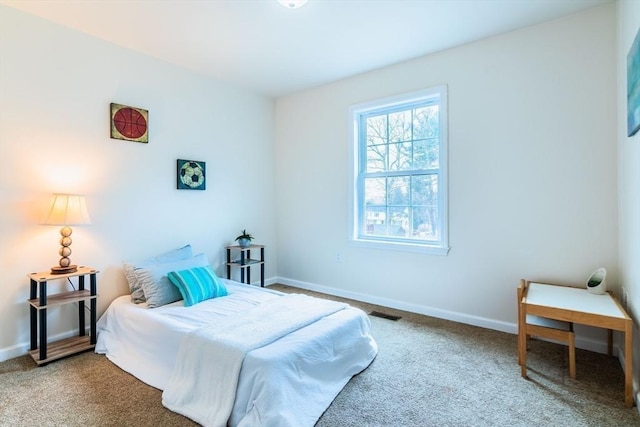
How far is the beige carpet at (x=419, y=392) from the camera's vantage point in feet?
6.08

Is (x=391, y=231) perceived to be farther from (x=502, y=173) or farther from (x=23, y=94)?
(x=23, y=94)

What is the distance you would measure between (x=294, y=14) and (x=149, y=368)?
9.39 feet

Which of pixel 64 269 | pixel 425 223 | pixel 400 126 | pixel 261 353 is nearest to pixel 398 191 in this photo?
pixel 425 223

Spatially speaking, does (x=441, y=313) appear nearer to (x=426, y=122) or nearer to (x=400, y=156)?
(x=400, y=156)

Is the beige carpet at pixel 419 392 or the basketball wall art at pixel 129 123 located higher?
the basketball wall art at pixel 129 123

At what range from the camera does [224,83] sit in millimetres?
4102

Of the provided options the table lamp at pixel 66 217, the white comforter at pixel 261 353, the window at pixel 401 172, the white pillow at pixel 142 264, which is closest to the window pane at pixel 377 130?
the window at pixel 401 172

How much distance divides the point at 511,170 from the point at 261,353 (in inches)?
103

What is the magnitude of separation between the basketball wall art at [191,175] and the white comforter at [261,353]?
4.28 ft

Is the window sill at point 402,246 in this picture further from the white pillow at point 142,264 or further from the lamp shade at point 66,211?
the lamp shade at point 66,211

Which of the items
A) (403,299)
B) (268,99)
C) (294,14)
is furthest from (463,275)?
(268,99)

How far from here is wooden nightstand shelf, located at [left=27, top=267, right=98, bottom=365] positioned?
2469mm

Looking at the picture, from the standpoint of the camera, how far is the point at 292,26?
284 centimetres

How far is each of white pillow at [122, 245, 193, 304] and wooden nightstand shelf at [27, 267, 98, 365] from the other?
0.30 metres
